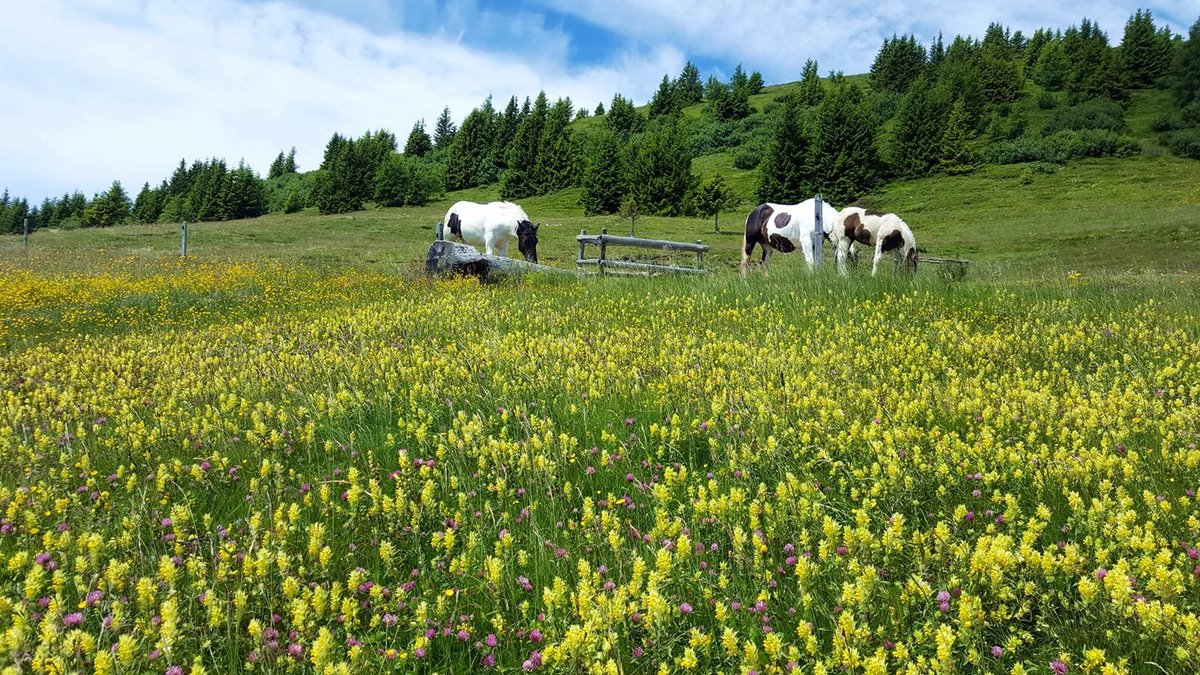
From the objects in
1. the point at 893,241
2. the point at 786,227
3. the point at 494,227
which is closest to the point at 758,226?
the point at 786,227

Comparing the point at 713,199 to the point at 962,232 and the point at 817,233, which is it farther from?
the point at 817,233

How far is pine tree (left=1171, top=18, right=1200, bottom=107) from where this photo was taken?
259 ft

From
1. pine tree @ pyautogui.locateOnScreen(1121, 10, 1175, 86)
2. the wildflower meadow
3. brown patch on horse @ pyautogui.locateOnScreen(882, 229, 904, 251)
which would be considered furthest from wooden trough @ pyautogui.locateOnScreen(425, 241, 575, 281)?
pine tree @ pyautogui.locateOnScreen(1121, 10, 1175, 86)

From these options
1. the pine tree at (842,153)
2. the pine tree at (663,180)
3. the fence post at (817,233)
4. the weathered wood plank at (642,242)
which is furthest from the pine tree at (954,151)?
the fence post at (817,233)

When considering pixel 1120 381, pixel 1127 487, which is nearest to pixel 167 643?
pixel 1127 487

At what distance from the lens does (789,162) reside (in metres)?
70.2

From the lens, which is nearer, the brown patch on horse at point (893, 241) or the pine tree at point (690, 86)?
the brown patch on horse at point (893, 241)

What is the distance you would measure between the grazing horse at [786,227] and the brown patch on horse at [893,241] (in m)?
1.39

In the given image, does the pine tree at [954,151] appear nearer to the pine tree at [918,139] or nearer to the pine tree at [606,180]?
the pine tree at [918,139]

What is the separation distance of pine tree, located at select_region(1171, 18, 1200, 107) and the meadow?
3990 inches

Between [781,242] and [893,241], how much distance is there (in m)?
2.81

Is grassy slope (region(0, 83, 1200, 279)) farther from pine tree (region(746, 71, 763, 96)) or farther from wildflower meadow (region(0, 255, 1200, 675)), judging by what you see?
pine tree (region(746, 71, 763, 96))

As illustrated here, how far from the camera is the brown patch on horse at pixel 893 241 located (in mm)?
16047

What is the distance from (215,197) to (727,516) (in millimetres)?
111582
